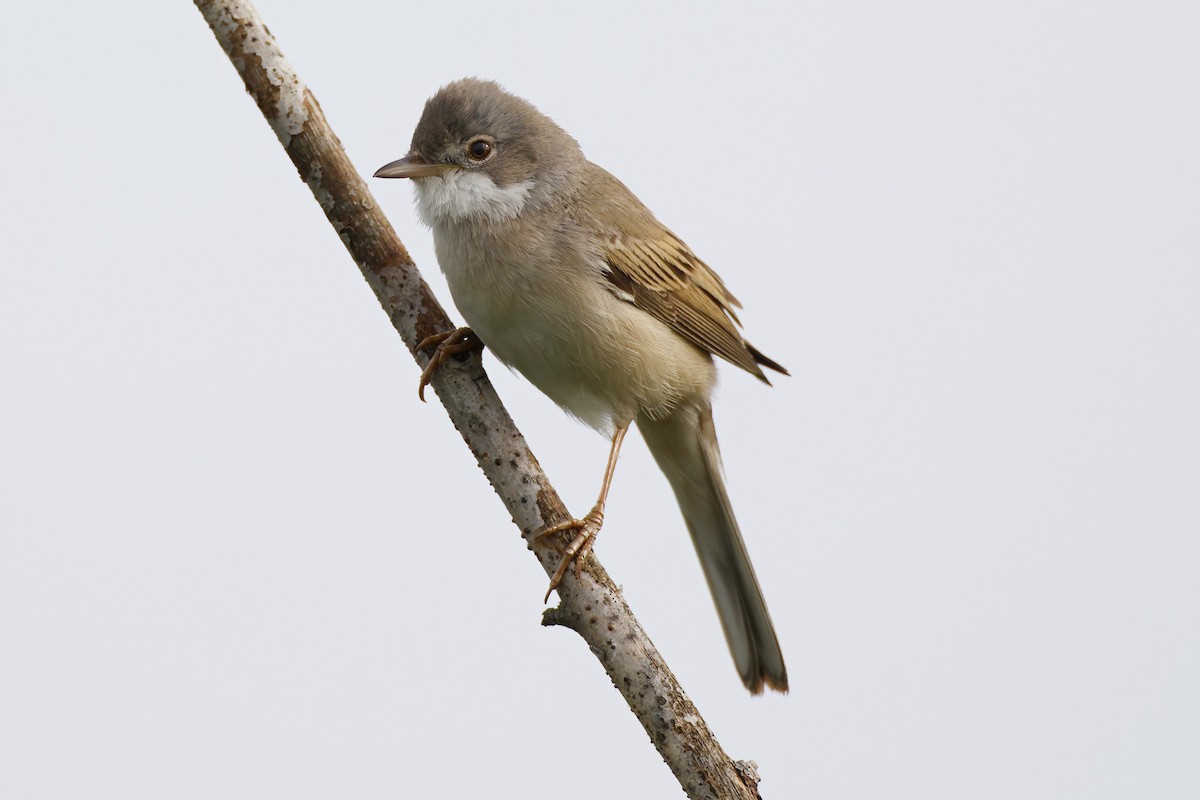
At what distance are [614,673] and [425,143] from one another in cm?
A: 239

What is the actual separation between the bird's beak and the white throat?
0.04 meters

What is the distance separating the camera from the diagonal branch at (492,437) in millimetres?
4219

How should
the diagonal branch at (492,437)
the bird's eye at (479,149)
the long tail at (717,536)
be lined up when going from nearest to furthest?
the diagonal branch at (492,437) → the bird's eye at (479,149) → the long tail at (717,536)

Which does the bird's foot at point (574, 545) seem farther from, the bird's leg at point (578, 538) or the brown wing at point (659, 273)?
the brown wing at point (659, 273)

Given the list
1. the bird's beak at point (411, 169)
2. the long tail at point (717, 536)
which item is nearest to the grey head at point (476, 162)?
the bird's beak at point (411, 169)

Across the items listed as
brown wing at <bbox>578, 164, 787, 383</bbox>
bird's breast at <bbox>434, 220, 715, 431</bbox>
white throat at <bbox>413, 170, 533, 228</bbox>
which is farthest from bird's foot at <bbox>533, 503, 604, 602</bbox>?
white throat at <bbox>413, 170, 533, 228</bbox>

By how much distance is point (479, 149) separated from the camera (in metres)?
5.16

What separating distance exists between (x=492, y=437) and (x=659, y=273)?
56.1 inches

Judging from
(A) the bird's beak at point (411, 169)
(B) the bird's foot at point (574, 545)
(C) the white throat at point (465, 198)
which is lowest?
(B) the bird's foot at point (574, 545)

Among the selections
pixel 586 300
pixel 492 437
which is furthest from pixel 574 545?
pixel 586 300

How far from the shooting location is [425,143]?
511 cm

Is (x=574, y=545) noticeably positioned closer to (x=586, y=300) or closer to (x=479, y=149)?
(x=586, y=300)

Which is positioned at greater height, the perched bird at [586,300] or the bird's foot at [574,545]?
the perched bird at [586,300]

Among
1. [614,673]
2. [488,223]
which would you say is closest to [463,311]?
[488,223]
